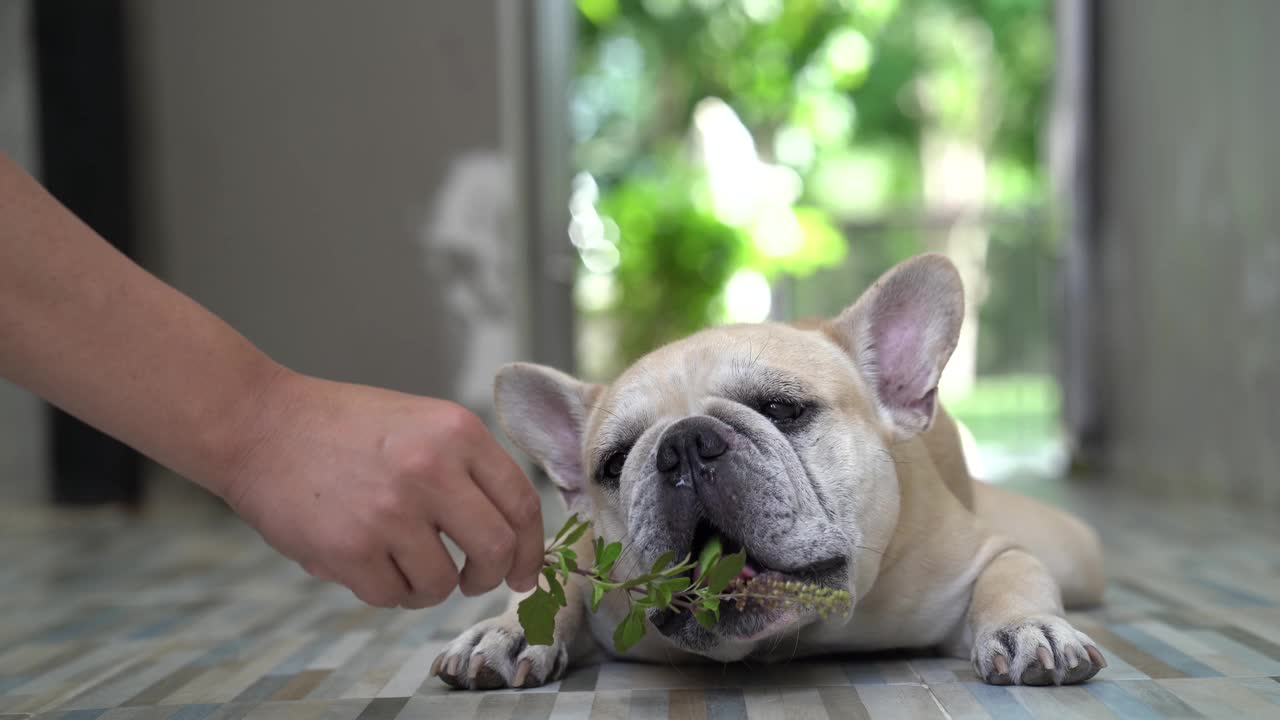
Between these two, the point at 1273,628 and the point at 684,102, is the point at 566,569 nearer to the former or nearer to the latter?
the point at 1273,628

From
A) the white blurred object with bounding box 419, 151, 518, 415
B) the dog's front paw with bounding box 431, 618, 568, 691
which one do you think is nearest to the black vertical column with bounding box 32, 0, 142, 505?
the white blurred object with bounding box 419, 151, 518, 415

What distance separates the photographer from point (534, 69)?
→ 20.4 ft

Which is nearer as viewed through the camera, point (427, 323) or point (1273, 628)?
point (1273, 628)

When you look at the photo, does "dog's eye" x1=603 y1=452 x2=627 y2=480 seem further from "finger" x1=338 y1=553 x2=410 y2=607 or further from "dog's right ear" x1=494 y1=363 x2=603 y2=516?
"finger" x1=338 y1=553 x2=410 y2=607

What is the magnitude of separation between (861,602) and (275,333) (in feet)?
12.4

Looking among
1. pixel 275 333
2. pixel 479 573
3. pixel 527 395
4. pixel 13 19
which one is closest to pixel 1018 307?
pixel 275 333

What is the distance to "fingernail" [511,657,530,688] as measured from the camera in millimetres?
1729

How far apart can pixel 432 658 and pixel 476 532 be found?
2.75 feet

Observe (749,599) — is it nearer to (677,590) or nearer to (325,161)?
(677,590)

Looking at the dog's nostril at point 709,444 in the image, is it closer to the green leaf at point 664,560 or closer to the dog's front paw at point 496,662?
the green leaf at point 664,560

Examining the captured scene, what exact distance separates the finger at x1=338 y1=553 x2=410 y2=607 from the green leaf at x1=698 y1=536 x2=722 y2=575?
1.33 feet

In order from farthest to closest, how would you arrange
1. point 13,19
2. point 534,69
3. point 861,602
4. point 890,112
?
1. point 890,112
2. point 534,69
3. point 13,19
4. point 861,602

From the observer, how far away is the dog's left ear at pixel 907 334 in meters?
1.88

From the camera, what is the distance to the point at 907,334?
76.8 inches
